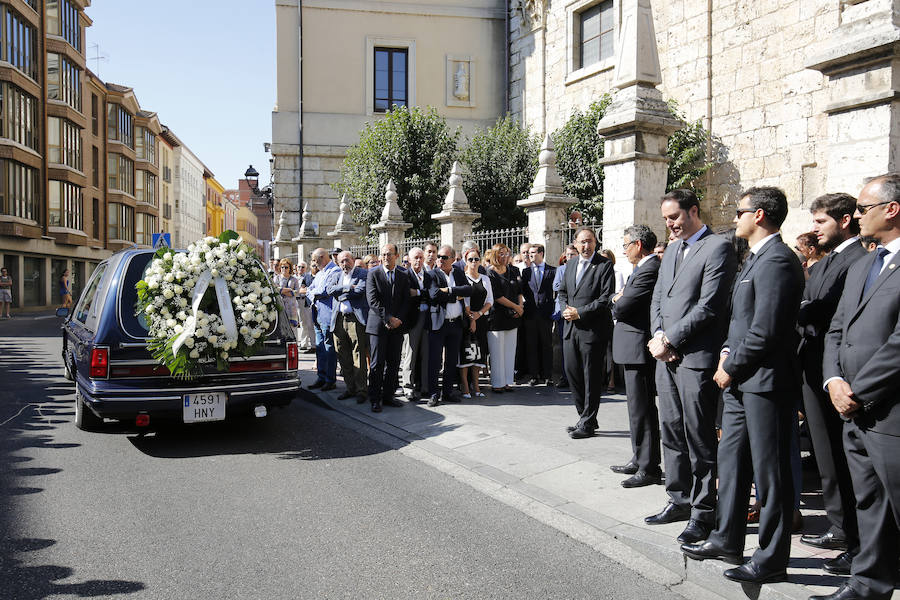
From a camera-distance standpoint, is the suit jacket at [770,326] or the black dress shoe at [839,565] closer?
the suit jacket at [770,326]

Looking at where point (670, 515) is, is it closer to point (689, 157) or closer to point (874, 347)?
point (874, 347)

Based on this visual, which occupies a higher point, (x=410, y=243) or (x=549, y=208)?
(x=549, y=208)

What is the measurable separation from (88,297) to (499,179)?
13.1 meters

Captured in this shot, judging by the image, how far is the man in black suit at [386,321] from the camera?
313 inches

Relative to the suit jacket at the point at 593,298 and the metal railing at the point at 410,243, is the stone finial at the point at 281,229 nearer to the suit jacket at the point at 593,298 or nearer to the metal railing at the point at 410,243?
the metal railing at the point at 410,243

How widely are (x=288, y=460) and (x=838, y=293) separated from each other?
471 cm

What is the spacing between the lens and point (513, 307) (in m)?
8.97

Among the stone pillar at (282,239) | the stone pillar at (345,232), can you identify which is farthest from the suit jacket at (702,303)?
the stone pillar at (282,239)

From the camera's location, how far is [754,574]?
3516mm

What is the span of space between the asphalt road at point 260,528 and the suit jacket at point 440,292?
2091 mm

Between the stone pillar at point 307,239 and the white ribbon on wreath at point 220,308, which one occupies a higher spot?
the stone pillar at point 307,239

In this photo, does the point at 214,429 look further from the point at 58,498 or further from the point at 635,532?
the point at 635,532

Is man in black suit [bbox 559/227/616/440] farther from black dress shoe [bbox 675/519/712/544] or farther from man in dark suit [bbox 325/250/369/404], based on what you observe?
man in dark suit [bbox 325/250/369/404]

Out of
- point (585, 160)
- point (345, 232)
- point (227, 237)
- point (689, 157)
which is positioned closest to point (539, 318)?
point (227, 237)
